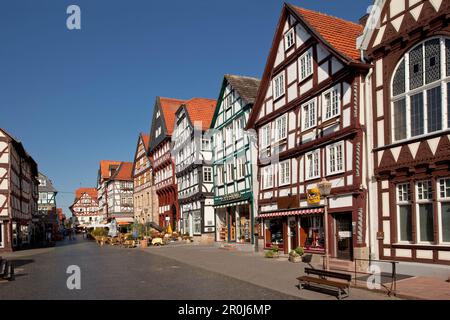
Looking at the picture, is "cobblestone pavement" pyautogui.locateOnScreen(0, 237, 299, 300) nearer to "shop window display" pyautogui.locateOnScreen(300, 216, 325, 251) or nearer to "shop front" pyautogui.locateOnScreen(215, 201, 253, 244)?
"shop window display" pyautogui.locateOnScreen(300, 216, 325, 251)

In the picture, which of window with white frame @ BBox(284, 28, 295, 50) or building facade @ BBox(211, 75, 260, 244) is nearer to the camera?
window with white frame @ BBox(284, 28, 295, 50)

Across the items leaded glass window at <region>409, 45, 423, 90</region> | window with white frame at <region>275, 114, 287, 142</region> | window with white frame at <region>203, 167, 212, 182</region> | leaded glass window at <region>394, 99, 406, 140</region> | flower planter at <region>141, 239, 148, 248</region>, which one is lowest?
flower planter at <region>141, 239, 148, 248</region>

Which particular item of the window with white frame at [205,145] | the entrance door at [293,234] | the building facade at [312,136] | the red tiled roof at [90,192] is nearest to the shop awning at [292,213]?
the building facade at [312,136]

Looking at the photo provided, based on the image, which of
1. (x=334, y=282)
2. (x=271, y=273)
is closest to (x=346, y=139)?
(x=271, y=273)

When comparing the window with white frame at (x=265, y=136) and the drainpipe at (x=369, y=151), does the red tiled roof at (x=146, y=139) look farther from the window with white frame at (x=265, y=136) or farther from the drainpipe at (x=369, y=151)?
the drainpipe at (x=369, y=151)

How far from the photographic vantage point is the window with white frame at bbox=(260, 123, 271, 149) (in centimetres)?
2937

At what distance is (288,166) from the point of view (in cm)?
2683

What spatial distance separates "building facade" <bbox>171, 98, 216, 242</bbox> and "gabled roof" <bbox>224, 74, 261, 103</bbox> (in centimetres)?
839

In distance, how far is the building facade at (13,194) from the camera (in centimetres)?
4534

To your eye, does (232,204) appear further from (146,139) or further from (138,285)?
(146,139)

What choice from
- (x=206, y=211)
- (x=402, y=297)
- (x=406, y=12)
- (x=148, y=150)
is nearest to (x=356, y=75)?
(x=406, y=12)

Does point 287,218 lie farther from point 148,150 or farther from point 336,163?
point 148,150

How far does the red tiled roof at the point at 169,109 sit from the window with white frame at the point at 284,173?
29792 millimetres

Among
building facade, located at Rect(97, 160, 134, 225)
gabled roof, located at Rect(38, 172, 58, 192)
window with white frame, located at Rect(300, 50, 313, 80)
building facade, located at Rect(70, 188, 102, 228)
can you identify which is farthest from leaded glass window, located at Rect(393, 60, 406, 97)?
building facade, located at Rect(70, 188, 102, 228)
